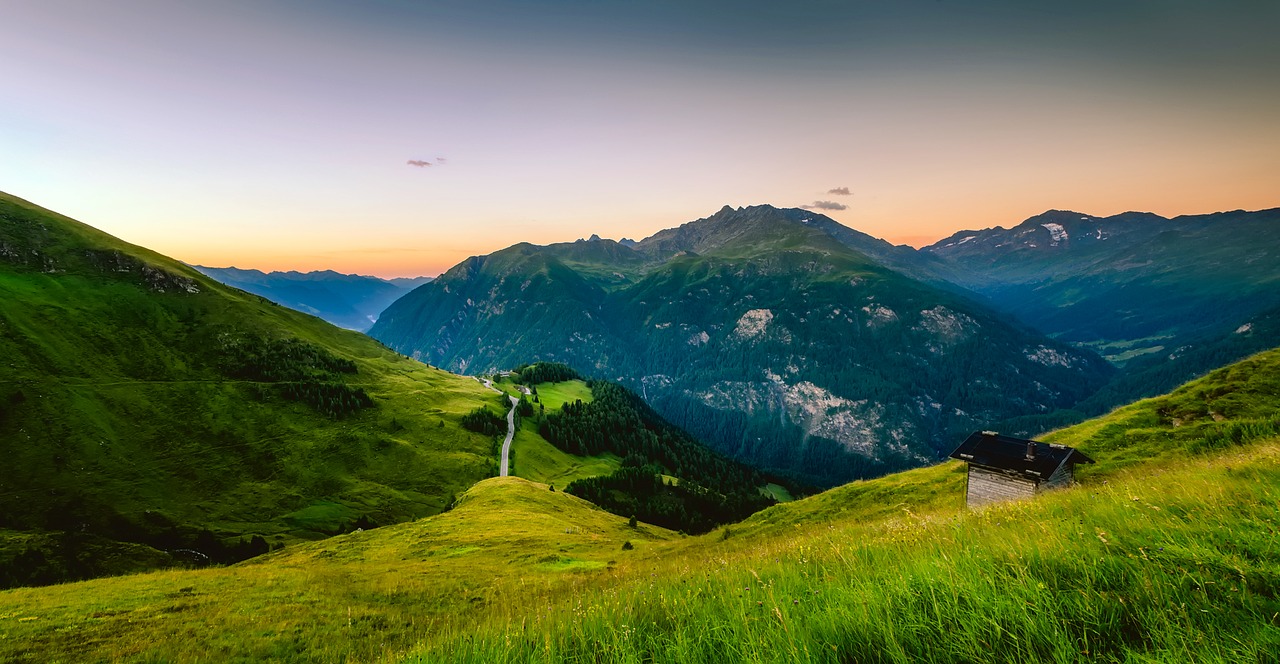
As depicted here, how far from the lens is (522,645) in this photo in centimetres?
448

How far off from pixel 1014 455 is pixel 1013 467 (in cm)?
136

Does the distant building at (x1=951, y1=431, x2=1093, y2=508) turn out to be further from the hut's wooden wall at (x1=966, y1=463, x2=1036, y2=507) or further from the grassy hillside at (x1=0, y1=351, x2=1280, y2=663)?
the grassy hillside at (x1=0, y1=351, x2=1280, y2=663)

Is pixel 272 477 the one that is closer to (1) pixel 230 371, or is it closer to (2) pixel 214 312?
(1) pixel 230 371

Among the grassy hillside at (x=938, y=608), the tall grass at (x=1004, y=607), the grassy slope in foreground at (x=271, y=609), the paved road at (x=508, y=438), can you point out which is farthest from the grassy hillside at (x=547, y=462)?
the tall grass at (x=1004, y=607)

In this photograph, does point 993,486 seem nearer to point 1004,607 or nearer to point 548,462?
point 1004,607

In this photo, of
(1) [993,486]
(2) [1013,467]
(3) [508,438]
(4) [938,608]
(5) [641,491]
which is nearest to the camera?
(4) [938,608]

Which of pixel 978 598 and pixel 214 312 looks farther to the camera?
pixel 214 312

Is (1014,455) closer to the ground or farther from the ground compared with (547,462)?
farther from the ground

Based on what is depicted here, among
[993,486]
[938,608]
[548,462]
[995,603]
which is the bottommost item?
[548,462]

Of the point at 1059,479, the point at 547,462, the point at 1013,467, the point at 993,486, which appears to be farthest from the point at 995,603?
the point at 547,462

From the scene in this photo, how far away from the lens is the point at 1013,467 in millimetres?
30375

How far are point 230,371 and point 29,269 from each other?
81.4 m

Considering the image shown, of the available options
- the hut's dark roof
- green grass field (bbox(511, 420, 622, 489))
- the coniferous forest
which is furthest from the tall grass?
green grass field (bbox(511, 420, 622, 489))

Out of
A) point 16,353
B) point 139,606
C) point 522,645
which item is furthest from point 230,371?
point 522,645
